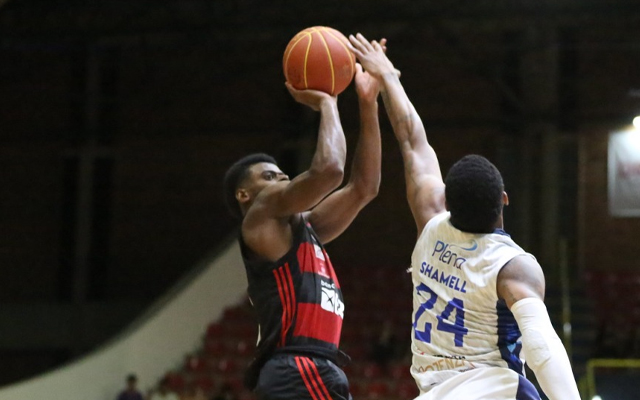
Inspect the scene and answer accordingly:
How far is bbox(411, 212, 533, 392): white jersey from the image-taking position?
10.4ft

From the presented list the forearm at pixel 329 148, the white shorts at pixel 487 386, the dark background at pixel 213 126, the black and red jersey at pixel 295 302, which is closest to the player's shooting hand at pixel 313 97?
the forearm at pixel 329 148

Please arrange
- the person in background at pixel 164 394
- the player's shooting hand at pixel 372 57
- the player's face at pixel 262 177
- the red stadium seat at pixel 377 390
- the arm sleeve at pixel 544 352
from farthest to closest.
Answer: the person in background at pixel 164 394 → the red stadium seat at pixel 377 390 → the player's shooting hand at pixel 372 57 → the player's face at pixel 262 177 → the arm sleeve at pixel 544 352

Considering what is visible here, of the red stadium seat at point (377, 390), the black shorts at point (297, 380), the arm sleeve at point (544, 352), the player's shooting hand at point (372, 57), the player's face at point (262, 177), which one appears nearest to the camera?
the arm sleeve at point (544, 352)

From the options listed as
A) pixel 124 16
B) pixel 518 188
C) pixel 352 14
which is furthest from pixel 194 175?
pixel 518 188

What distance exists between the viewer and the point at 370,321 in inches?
551

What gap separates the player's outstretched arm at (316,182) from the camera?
3.75 metres

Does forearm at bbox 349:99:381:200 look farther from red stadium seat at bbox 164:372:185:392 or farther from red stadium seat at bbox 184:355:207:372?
red stadium seat at bbox 184:355:207:372

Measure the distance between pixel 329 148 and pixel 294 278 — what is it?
53 cm

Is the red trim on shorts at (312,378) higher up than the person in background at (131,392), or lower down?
lower down

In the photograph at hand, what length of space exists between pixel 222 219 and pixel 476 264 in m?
13.8

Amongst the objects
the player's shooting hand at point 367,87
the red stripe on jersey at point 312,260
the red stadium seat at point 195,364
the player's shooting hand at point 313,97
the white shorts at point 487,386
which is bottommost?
the white shorts at point 487,386

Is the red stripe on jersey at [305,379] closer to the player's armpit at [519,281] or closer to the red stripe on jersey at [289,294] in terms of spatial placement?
the red stripe on jersey at [289,294]

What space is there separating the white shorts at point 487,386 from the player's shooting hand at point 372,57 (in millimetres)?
1473

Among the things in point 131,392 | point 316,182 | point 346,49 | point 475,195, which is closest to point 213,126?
point 131,392
